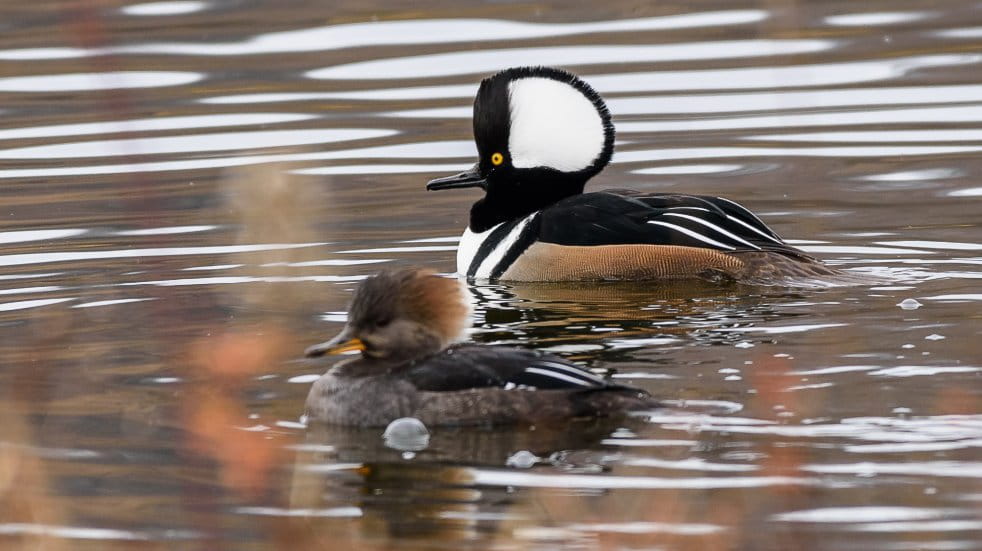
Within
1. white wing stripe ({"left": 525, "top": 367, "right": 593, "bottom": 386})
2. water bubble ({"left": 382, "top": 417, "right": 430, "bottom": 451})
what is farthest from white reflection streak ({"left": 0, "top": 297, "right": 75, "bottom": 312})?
white wing stripe ({"left": 525, "top": 367, "right": 593, "bottom": 386})

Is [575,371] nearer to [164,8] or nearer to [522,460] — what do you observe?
[522,460]

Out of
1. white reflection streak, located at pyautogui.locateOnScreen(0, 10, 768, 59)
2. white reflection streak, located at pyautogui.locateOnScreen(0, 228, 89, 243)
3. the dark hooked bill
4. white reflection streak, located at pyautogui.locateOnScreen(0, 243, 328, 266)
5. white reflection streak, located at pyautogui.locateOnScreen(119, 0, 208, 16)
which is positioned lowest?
white reflection streak, located at pyautogui.locateOnScreen(0, 243, 328, 266)

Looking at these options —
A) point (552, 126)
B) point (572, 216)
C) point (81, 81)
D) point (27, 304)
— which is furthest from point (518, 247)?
point (81, 81)

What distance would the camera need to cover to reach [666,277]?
31.6 feet

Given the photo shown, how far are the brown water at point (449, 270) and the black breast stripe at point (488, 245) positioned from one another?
0.30 meters

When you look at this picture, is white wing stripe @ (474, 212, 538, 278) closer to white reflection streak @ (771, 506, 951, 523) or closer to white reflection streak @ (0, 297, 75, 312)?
white reflection streak @ (0, 297, 75, 312)

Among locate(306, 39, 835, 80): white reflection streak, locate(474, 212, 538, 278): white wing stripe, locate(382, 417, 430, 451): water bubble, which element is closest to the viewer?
locate(382, 417, 430, 451): water bubble

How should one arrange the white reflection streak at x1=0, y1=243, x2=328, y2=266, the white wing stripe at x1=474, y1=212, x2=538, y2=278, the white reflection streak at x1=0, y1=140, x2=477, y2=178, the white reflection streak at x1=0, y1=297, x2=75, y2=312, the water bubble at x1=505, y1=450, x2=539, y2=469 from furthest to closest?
1. the white reflection streak at x1=0, y1=140, x2=477, y2=178
2. the white reflection streak at x1=0, y1=243, x2=328, y2=266
3. the white wing stripe at x1=474, y1=212, x2=538, y2=278
4. the white reflection streak at x1=0, y1=297, x2=75, y2=312
5. the water bubble at x1=505, y1=450, x2=539, y2=469

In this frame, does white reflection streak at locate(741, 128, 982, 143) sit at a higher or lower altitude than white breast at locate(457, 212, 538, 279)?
higher

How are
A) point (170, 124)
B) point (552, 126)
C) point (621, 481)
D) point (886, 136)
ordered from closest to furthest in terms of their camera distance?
point (621, 481)
point (552, 126)
point (886, 136)
point (170, 124)

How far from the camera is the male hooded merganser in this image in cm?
948

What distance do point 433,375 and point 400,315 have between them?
291mm

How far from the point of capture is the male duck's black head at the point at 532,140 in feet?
33.0

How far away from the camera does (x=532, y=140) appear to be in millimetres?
10359
